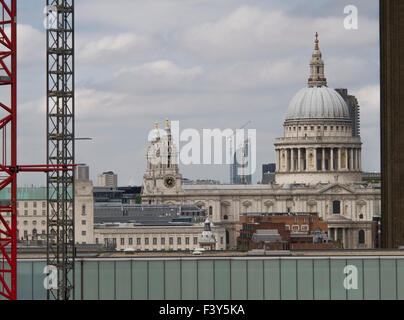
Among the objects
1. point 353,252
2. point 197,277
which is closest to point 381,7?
point 353,252

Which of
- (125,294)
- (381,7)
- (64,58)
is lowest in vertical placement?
(125,294)

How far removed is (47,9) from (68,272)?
11472 millimetres

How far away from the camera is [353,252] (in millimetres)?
56656

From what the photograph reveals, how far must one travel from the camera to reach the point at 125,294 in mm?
52750

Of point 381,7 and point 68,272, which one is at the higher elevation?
point 381,7

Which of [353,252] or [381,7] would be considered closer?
[353,252]
